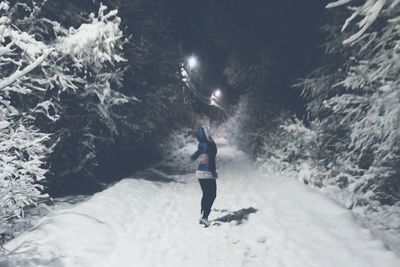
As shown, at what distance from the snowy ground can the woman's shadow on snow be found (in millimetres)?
24

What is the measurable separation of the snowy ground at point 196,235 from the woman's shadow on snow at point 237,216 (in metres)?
0.02

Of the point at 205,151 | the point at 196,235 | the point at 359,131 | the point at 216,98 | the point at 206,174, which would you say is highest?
the point at 216,98

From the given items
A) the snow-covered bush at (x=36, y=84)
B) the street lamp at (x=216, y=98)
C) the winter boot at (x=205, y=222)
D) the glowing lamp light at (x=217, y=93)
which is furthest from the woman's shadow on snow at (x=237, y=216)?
the glowing lamp light at (x=217, y=93)

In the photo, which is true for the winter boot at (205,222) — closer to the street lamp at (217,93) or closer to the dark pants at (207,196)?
the dark pants at (207,196)

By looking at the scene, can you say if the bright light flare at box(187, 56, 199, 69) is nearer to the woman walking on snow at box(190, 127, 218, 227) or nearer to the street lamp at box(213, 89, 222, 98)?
the street lamp at box(213, 89, 222, 98)

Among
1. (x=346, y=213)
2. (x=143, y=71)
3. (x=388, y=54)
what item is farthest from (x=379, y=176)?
(x=143, y=71)

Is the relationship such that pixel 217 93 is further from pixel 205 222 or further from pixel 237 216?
pixel 205 222

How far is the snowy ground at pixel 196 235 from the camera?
20.9ft

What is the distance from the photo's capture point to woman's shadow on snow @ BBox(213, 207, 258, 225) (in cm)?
901

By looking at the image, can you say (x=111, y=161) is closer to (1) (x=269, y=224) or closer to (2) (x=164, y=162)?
(2) (x=164, y=162)

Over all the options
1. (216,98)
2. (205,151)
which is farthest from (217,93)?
(205,151)

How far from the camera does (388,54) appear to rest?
27.2 ft

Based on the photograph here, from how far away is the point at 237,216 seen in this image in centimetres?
941

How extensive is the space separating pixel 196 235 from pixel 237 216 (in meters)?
1.77
